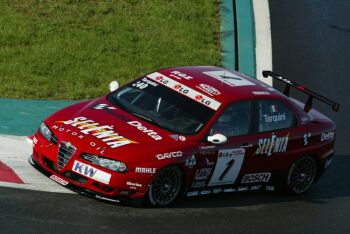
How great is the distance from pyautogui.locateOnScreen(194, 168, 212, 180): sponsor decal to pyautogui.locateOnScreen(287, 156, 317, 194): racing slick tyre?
149cm

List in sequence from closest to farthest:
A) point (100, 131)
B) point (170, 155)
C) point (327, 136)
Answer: point (170, 155), point (100, 131), point (327, 136)

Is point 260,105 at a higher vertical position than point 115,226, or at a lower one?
higher

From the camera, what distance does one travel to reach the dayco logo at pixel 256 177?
1127 centimetres

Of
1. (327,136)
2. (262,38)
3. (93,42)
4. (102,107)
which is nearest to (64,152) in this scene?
(102,107)

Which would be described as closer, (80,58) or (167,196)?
(167,196)

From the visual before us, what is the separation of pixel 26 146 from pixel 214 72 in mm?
2758

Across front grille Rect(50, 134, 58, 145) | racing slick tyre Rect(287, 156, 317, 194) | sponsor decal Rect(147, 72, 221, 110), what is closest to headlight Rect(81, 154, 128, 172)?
front grille Rect(50, 134, 58, 145)

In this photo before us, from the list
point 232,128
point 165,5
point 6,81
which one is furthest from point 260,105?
point 165,5

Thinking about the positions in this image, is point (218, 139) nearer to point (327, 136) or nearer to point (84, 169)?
point (84, 169)

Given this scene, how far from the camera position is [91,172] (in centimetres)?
1005

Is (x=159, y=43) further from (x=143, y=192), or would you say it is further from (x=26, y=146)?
(x=143, y=192)

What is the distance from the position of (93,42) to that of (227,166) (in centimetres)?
672

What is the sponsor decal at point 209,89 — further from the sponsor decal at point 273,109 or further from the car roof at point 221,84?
the sponsor decal at point 273,109

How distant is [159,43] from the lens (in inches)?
683
